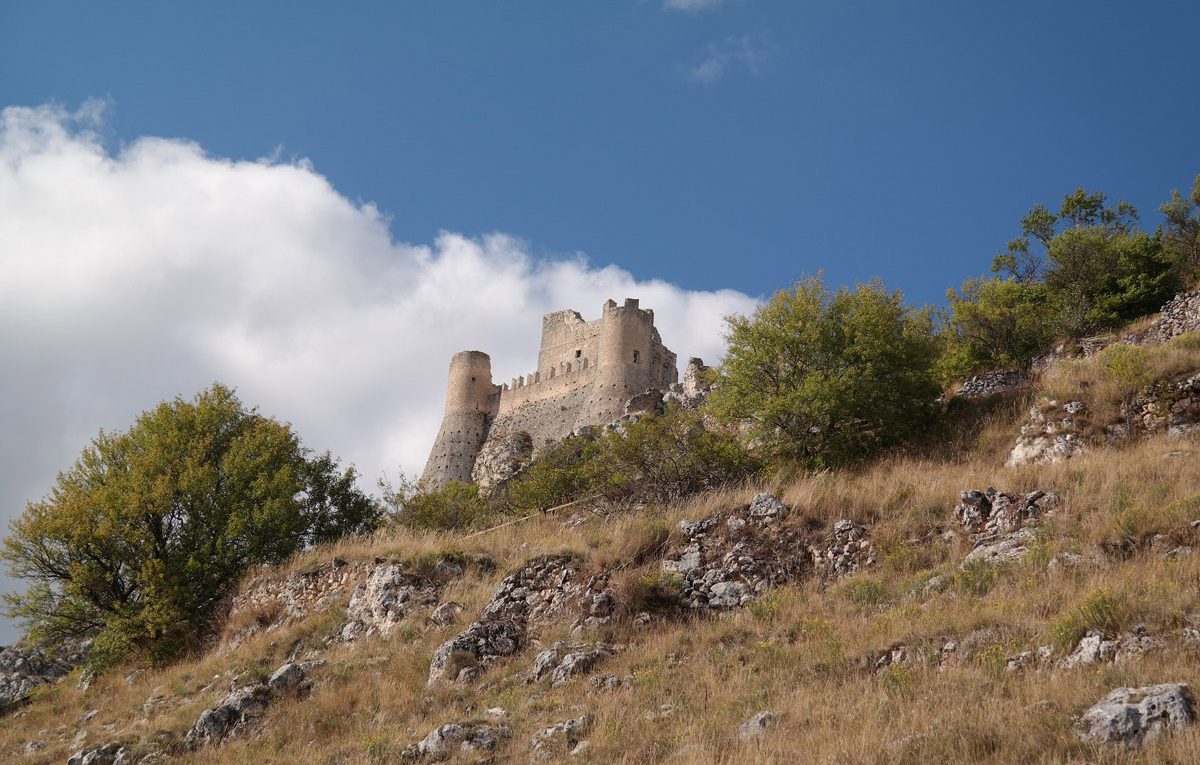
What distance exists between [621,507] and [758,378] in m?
4.15

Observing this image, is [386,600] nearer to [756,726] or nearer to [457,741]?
[457,741]

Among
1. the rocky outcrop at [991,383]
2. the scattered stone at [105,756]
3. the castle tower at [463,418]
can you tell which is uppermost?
the castle tower at [463,418]

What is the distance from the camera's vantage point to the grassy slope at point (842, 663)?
17.4 ft

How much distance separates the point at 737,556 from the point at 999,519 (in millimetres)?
3033

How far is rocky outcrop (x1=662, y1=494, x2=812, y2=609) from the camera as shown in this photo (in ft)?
31.3

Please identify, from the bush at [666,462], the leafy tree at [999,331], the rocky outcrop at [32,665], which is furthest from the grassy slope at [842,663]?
the leafy tree at [999,331]

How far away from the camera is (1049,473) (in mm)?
10156

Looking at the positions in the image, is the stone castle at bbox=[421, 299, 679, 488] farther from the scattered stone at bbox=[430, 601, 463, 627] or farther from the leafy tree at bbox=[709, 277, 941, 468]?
the scattered stone at bbox=[430, 601, 463, 627]

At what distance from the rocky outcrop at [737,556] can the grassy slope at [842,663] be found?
41cm

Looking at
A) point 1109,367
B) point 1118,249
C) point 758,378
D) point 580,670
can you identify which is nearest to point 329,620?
point 580,670

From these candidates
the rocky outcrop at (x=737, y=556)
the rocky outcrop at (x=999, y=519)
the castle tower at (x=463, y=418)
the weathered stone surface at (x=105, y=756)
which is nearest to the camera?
the rocky outcrop at (x=999, y=519)

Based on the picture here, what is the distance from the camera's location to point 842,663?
6887 mm

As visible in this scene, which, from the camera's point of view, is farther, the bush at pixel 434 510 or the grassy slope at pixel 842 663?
the bush at pixel 434 510

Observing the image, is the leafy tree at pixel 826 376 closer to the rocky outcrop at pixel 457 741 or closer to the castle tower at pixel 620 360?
the rocky outcrop at pixel 457 741
